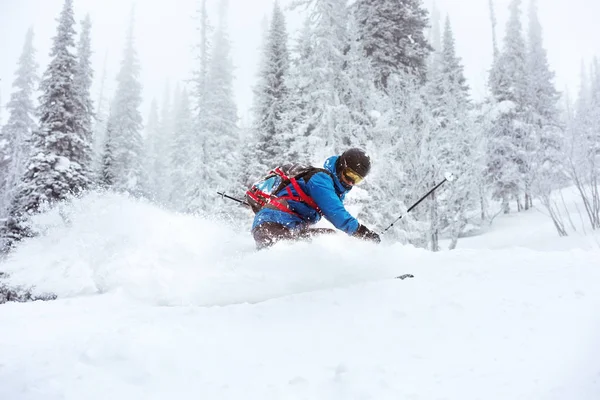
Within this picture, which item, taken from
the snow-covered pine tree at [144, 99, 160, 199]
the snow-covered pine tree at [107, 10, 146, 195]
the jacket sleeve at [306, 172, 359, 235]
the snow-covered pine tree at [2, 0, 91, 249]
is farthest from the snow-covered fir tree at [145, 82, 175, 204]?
the jacket sleeve at [306, 172, 359, 235]

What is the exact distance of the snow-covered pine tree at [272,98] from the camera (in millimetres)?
21073

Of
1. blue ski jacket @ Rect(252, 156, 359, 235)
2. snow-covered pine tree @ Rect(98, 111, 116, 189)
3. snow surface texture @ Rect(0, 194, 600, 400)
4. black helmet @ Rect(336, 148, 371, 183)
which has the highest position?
snow-covered pine tree @ Rect(98, 111, 116, 189)

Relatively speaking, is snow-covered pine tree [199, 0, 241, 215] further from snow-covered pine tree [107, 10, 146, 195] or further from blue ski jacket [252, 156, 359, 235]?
blue ski jacket [252, 156, 359, 235]

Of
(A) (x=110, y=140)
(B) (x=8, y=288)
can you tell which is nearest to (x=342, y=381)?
(B) (x=8, y=288)

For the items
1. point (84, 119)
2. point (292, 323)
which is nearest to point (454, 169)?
point (292, 323)

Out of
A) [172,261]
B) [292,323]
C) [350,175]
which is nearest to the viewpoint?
[292,323]

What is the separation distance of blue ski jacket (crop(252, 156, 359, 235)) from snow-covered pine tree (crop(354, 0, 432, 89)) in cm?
1363

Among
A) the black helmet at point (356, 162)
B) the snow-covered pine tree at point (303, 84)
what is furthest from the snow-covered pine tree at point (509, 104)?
the black helmet at point (356, 162)

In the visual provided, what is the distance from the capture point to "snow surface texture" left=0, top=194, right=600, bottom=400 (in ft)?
7.25

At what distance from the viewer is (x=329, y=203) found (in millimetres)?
4465

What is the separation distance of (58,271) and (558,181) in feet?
54.2

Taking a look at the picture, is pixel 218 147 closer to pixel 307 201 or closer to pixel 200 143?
pixel 200 143

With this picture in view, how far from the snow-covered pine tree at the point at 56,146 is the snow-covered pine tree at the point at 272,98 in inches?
336

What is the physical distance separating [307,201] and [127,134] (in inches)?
1173
